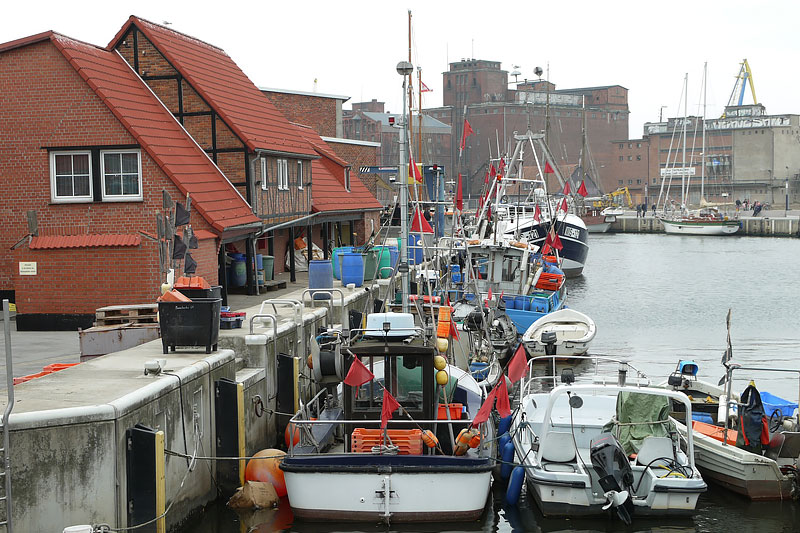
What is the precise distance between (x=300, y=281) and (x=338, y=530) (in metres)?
18.6

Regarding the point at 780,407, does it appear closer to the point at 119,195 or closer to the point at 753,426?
the point at 753,426

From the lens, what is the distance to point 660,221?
4348 inches

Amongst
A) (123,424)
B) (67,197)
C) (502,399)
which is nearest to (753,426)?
(502,399)

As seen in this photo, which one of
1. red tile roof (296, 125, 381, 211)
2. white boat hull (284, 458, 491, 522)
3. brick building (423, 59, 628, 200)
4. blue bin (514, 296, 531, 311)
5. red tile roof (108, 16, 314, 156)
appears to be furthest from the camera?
brick building (423, 59, 628, 200)

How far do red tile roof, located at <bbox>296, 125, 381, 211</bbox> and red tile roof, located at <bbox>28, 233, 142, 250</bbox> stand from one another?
12208mm

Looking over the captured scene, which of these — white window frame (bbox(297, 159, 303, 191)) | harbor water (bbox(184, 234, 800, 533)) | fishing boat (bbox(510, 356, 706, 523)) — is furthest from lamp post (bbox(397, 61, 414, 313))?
white window frame (bbox(297, 159, 303, 191))

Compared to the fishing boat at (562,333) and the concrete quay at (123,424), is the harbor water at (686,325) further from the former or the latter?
the fishing boat at (562,333)

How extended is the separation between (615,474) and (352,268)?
14186 millimetres

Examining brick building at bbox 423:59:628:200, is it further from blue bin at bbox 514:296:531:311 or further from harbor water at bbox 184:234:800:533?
blue bin at bbox 514:296:531:311

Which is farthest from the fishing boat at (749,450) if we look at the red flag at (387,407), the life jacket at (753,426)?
the red flag at (387,407)

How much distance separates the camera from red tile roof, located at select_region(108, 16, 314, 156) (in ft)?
88.2

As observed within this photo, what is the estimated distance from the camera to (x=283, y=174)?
30.1 metres

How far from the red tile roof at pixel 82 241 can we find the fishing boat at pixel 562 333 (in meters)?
12.0

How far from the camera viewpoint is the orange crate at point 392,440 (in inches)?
540
